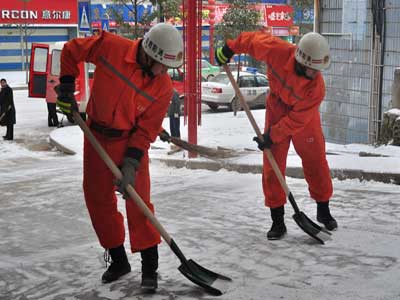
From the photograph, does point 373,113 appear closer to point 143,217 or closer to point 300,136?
point 300,136

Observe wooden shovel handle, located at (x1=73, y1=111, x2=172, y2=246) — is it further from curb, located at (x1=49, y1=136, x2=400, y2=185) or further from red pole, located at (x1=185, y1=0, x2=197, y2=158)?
red pole, located at (x1=185, y1=0, x2=197, y2=158)

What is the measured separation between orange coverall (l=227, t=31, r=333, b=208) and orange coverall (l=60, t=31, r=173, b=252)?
1.32 meters

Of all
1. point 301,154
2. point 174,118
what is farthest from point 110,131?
point 174,118

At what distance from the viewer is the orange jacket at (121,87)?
→ 13.4 ft

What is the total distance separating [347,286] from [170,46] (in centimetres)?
194

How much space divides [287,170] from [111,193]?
410 cm

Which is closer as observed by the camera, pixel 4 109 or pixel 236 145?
pixel 236 145

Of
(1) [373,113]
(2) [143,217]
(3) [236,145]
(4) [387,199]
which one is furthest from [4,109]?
(2) [143,217]

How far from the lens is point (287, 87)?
5.20 metres

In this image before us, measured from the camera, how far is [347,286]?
4.19 metres

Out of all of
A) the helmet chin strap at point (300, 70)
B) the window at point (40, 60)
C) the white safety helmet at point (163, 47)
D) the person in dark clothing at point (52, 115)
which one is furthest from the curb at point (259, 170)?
the window at point (40, 60)

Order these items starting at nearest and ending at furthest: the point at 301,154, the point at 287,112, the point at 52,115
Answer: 1. the point at 287,112
2. the point at 301,154
3. the point at 52,115

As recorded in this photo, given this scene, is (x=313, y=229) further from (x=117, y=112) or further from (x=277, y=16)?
(x=277, y=16)

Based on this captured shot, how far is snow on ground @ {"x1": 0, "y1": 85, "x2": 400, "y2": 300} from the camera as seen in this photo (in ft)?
13.8
